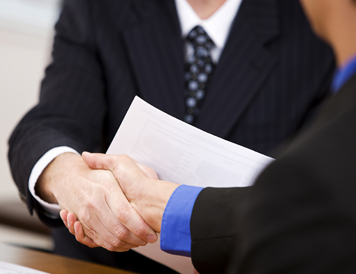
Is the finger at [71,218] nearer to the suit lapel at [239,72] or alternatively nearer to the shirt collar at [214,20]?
the suit lapel at [239,72]

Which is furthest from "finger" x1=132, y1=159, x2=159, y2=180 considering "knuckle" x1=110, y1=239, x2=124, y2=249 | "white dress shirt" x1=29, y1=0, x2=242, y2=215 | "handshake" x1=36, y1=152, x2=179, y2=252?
"white dress shirt" x1=29, y1=0, x2=242, y2=215

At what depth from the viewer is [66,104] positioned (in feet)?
2.96

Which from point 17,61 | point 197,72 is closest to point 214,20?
point 197,72

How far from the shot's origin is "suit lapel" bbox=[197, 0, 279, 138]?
91cm

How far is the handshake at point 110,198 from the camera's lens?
605 millimetres

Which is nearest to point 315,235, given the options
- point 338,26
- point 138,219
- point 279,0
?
point 338,26

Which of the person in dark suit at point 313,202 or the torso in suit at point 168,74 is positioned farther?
the torso in suit at point 168,74

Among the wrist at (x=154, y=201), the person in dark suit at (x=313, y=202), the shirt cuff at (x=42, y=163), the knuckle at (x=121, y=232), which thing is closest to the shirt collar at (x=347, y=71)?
the person in dark suit at (x=313, y=202)

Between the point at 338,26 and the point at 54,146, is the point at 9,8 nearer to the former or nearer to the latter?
the point at 54,146

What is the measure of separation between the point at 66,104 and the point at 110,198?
336mm

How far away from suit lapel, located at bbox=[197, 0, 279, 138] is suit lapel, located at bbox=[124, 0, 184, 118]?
7cm

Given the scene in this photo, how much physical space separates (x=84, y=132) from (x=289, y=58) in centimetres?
50

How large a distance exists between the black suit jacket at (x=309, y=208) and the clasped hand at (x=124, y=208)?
29 centimetres

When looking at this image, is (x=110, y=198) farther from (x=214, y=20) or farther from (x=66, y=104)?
(x=214, y=20)
